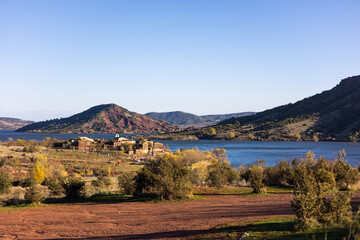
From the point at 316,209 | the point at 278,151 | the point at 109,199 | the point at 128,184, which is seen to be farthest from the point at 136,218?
the point at 278,151

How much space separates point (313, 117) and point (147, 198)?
434ft

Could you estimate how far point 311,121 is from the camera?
447ft

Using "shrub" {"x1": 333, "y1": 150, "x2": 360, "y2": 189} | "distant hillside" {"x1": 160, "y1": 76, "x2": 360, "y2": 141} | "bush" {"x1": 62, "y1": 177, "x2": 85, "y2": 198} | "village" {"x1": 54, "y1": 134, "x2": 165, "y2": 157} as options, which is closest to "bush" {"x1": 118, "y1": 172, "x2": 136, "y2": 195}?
"bush" {"x1": 62, "y1": 177, "x2": 85, "y2": 198}

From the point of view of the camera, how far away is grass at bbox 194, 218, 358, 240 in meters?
9.42

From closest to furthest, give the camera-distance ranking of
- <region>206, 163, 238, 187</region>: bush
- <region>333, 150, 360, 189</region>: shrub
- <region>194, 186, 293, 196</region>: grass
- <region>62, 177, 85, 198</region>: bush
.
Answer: <region>62, 177, 85, 198</region>: bush
<region>194, 186, 293, 196</region>: grass
<region>333, 150, 360, 189</region>: shrub
<region>206, 163, 238, 187</region>: bush

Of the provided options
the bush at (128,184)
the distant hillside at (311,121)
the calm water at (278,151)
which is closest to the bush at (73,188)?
the bush at (128,184)

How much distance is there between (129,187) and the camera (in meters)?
21.5

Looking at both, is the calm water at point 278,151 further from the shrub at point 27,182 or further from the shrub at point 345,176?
the shrub at point 27,182

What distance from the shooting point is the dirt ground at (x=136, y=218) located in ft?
39.5

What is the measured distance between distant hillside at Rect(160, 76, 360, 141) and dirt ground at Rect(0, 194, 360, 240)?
372 feet

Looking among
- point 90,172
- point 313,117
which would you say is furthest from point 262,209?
point 313,117

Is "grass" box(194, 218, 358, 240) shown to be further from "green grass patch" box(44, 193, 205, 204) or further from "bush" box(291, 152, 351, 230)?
"green grass patch" box(44, 193, 205, 204)

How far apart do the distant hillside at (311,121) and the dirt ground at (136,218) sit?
11345 centimetres

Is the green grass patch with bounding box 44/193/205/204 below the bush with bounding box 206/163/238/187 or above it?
below
